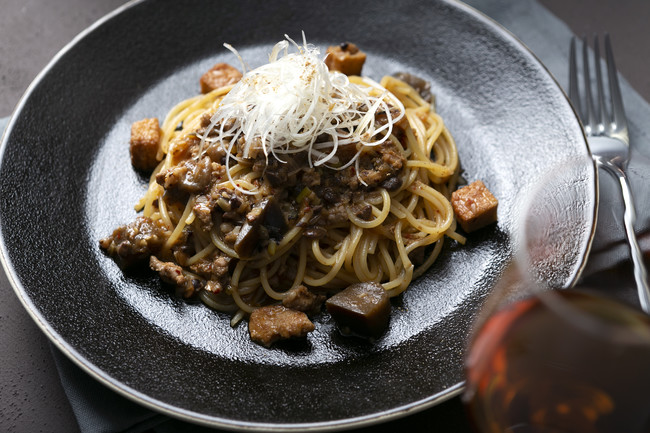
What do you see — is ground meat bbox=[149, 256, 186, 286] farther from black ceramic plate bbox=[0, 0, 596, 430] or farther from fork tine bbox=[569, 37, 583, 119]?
fork tine bbox=[569, 37, 583, 119]

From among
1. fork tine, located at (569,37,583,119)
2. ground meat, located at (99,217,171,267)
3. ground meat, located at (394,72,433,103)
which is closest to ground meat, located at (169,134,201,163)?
ground meat, located at (99,217,171,267)

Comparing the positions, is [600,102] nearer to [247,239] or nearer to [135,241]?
[247,239]

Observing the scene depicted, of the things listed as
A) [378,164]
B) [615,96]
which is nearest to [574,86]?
[615,96]

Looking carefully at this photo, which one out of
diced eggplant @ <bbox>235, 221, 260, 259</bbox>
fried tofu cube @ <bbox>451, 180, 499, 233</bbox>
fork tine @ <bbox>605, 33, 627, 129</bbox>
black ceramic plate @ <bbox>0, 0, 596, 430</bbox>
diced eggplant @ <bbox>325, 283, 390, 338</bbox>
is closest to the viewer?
black ceramic plate @ <bbox>0, 0, 596, 430</bbox>

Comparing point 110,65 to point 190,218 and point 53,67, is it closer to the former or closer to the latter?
point 53,67

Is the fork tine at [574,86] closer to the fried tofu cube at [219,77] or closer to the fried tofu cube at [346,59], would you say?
the fried tofu cube at [346,59]

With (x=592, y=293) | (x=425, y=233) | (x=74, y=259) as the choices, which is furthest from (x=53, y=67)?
(x=592, y=293)
